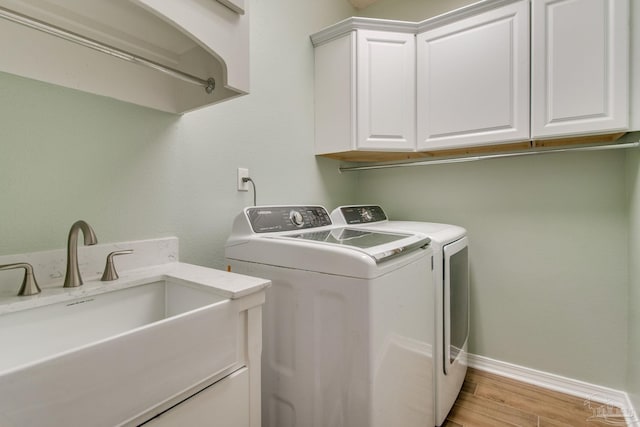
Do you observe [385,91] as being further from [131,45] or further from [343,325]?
[343,325]

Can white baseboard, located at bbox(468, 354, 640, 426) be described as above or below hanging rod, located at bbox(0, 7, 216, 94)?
below

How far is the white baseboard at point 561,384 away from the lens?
1.61 metres

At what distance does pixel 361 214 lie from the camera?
6.57ft

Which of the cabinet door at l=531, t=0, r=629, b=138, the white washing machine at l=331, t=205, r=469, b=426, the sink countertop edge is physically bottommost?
the white washing machine at l=331, t=205, r=469, b=426

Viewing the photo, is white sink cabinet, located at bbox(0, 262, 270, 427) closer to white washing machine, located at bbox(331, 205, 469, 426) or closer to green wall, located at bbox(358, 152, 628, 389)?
white washing machine, located at bbox(331, 205, 469, 426)

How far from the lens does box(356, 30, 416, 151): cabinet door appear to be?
6.17 ft

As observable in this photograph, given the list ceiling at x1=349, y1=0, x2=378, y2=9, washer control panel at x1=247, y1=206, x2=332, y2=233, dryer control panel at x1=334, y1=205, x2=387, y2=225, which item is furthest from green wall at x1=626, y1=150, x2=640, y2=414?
ceiling at x1=349, y1=0, x2=378, y2=9

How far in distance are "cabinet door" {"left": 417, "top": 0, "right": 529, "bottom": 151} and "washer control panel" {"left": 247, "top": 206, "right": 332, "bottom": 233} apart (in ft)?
2.85

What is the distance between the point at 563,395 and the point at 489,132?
5.43 feet

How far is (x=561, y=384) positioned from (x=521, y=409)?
0.40 metres

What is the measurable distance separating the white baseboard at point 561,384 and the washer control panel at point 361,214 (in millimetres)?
1206

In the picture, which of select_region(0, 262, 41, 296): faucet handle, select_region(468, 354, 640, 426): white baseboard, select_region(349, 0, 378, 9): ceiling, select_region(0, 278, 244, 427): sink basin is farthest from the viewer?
select_region(349, 0, 378, 9): ceiling

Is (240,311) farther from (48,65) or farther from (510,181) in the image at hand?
(510,181)

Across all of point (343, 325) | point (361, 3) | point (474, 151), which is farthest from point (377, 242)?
point (361, 3)
